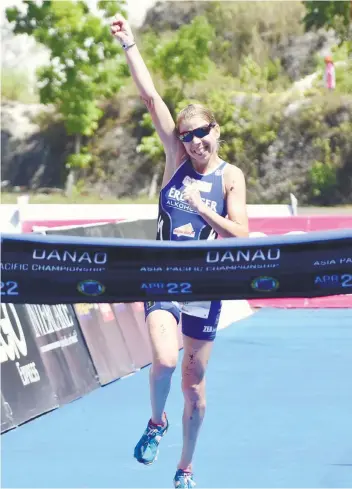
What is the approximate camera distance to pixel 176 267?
508cm

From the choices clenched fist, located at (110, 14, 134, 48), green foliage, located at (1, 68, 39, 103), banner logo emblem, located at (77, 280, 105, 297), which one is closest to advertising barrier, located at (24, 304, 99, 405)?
clenched fist, located at (110, 14, 134, 48)

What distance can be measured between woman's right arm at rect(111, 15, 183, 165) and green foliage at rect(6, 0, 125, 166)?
36.2 metres

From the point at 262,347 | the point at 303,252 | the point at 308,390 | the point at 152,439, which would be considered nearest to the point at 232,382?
the point at 308,390

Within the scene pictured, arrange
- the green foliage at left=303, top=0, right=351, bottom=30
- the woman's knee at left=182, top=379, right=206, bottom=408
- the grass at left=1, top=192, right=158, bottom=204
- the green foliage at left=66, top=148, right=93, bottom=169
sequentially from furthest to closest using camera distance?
1. the green foliage at left=66, top=148, right=93, bottom=169
2. the green foliage at left=303, top=0, right=351, bottom=30
3. the grass at left=1, top=192, right=158, bottom=204
4. the woman's knee at left=182, top=379, right=206, bottom=408

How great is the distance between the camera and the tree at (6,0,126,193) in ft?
136

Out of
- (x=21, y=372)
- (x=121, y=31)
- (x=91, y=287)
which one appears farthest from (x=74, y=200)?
(x=91, y=287)

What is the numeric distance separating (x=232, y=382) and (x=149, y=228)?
12.7ft

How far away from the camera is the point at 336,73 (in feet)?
141

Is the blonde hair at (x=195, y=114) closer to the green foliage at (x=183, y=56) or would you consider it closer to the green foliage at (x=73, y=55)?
the green foliage at (x=73, y=55)

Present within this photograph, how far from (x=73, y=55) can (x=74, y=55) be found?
0.04 metres

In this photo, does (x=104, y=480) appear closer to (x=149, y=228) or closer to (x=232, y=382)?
(x=232, y=382)

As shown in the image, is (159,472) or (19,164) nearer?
(159,472)

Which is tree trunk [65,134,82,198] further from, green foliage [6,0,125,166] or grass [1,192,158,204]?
green foliage [6,0,125,166]

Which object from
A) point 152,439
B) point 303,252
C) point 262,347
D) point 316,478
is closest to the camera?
point 303,252
